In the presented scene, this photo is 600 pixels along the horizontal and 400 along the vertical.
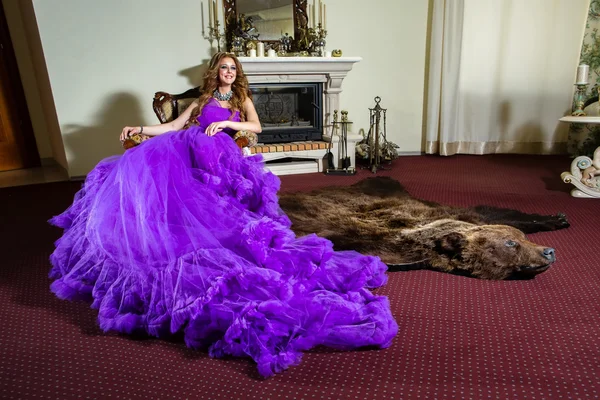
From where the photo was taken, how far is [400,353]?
1.21 m

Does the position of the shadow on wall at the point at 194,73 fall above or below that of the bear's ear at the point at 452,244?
above

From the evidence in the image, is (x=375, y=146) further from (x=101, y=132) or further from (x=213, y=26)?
(x=101, y=132)

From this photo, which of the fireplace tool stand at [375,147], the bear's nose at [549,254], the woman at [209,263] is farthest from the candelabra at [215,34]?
the bear's nose at [549,254]

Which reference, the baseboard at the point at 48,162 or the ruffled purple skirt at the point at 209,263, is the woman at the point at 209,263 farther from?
the baseboard at the point at 48,162

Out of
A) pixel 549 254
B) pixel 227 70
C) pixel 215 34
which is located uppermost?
pixel 215 34

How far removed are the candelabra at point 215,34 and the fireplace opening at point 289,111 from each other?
55cm

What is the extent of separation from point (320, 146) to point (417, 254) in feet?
7.33

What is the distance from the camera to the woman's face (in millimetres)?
2148

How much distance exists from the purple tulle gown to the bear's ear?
370 mm

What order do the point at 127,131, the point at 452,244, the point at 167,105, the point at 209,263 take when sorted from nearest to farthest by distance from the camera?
the point at 209,263 → the point at 452,244 → the point at 127,131 → the point at 167,105

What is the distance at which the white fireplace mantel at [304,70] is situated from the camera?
144 inches

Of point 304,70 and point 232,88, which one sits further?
point 304,70

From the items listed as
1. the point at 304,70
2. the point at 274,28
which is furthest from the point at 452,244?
the point at 274,28

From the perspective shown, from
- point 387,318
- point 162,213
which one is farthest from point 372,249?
point 162,213
